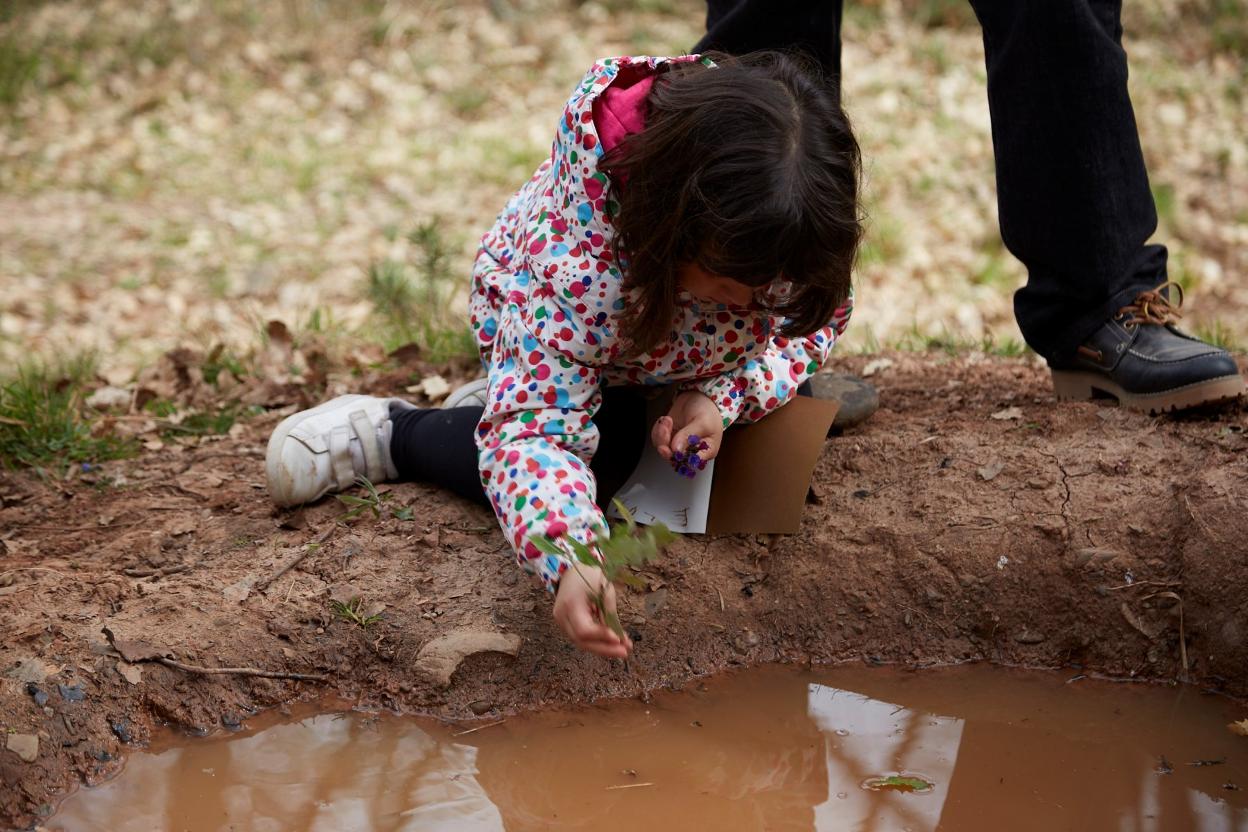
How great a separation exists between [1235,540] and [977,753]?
65cm

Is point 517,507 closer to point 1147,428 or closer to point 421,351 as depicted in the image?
point 1147,428

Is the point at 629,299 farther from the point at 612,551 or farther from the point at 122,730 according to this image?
the point at 122,730

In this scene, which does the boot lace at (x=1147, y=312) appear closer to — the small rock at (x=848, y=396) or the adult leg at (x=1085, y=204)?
the adult leg at (x=1085, y=204)

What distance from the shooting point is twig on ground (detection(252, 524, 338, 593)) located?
222 cm

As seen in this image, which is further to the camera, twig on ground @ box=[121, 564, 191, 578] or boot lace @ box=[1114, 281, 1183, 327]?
boot lace @ box=[1114, 281, 1183, 327]

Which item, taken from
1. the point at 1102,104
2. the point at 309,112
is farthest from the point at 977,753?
the point at 309,112

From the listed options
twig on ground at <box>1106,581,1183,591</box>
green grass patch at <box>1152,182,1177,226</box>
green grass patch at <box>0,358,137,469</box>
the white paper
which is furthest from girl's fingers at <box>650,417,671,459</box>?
green grass patch at <box>1152,182,1177,226</box>

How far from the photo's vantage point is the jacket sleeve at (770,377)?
2.25m

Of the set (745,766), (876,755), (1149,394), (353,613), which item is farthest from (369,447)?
(1149,394)

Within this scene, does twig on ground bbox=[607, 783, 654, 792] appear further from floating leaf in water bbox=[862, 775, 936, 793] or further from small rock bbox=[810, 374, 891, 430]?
small rock bbox=[810, 374, 891, 430]

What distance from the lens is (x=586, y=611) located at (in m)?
1.78

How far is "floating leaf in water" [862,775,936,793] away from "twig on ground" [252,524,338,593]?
3.70 feet

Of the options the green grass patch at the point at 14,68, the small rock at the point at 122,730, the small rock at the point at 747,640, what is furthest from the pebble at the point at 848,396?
the green grass patch at the point at 14,68

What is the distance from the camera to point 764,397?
2.34 m
